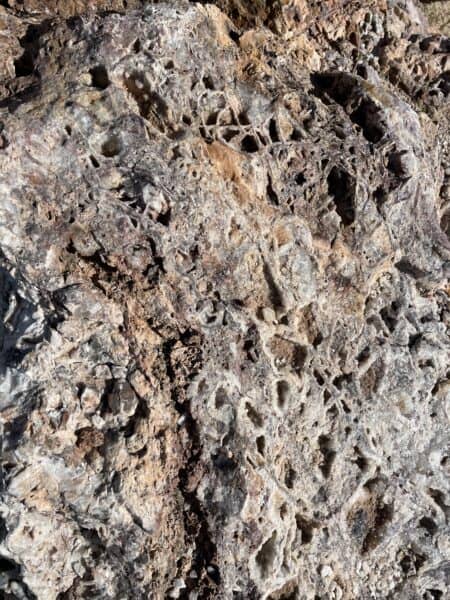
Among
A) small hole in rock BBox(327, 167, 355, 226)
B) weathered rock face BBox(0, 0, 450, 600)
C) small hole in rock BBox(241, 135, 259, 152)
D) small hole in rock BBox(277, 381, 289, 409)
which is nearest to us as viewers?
weathered rock face BBox(0, 0, 450, 600)

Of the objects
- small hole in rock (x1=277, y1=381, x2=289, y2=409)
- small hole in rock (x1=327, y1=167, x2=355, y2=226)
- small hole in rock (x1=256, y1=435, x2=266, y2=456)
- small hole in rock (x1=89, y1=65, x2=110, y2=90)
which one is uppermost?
small hole in rock (x1=89, y1=65, x2=110, y2=90)

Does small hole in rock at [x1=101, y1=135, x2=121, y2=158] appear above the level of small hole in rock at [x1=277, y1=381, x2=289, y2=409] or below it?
above

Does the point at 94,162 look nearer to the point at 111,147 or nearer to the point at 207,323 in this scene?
the point at 111,147

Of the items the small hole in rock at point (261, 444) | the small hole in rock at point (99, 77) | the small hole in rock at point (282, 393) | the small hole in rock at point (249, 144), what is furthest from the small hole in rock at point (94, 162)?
the small hole in rock at point (261, 444)

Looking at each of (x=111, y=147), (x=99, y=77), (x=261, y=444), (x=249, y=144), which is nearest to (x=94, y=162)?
(x=111, y=147)

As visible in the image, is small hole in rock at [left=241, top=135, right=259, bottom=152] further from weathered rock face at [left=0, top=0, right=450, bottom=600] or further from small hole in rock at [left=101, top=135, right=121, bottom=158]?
small hole in rock at [left=101, top=135, right=121, bottom=158]

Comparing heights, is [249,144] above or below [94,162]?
below

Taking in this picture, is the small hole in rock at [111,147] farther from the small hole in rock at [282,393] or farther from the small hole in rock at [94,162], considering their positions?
the small hole in rock at [282,393]

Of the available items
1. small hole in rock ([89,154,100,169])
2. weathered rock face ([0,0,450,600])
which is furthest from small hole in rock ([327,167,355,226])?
small hole in rock ([89,154,100,169])
